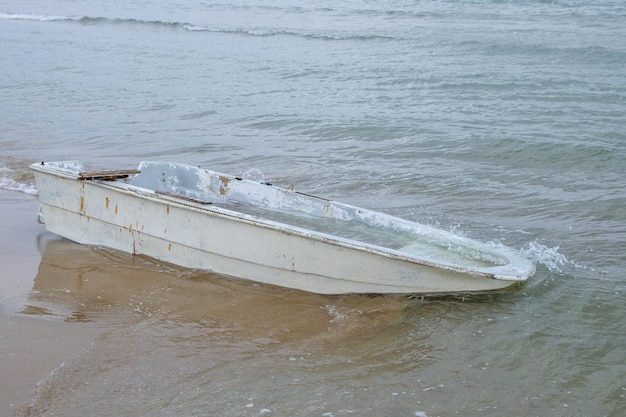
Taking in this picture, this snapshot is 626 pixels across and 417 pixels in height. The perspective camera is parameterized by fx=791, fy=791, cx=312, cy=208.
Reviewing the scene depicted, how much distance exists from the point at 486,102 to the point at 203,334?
895 cm

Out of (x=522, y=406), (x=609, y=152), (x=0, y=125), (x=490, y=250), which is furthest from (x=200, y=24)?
(x=522, y=406)

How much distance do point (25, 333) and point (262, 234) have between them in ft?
5.83

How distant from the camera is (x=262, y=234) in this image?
588 cm

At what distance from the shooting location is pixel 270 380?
4609 millimetres

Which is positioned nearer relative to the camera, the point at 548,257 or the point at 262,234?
the point at 262,234

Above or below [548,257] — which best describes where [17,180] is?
below

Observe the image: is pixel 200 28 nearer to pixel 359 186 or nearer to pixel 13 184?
pixel 13 184

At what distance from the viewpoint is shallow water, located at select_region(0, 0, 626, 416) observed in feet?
15.1

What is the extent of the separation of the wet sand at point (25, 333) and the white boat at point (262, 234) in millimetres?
395

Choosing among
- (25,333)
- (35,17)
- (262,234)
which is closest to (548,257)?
(262,234)

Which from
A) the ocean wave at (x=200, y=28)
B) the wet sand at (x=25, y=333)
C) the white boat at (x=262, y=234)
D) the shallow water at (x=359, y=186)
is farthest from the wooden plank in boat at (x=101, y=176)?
the ocean wave at (x=200, y=28)

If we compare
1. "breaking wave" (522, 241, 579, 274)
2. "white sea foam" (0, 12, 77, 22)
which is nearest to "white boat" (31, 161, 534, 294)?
"breaking wave" (522, 241, 579, 274)

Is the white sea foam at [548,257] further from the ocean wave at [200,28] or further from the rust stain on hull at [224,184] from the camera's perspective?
the ocean wave at [200,28]

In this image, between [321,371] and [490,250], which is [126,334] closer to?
[321,371]
